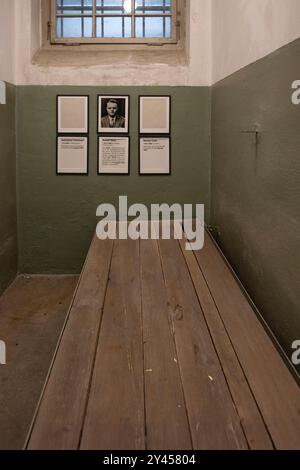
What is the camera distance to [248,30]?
2.23m

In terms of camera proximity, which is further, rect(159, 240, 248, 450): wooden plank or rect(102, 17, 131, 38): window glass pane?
rect(102, 17, 131, 38): window glass pane

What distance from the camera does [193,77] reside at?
3.27 metres

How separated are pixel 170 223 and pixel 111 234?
54 cm

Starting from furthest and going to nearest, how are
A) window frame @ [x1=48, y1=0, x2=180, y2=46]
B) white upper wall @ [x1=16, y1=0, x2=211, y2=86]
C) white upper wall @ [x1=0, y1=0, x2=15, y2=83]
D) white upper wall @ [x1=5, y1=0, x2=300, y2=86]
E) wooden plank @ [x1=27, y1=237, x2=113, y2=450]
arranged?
window frame @ [x1=48, y1=0, x2=180, y2=46] < white upper wall @ [x1=16, y1=0, x2=211, y2=86] < white upper wall @ [x1=5, y1=0, x2=300, y2=86] < white upper wall @ [x1=0, y1=0, x2=15, y2=83] < wooden plank @ [x1=27, y1=237, x2=113, y2=450]

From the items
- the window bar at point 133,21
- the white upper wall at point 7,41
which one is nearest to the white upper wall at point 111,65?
the white upper wall at point 7,41

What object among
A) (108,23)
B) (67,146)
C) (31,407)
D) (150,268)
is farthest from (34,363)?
(108,23)

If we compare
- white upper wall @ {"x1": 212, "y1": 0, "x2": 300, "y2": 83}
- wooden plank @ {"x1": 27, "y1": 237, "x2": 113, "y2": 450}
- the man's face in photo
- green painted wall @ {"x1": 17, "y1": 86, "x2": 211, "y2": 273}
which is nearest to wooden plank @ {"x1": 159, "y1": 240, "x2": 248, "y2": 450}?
wooden plank @ {"x1": 27, "y1": 237, "x2": 113, "y2": 450}

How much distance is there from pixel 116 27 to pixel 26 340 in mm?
2745

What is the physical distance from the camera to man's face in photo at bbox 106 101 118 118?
3277mm

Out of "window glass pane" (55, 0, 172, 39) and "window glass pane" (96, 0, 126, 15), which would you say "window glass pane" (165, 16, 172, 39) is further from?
"window glass pane" (96, 0, 126, 15)

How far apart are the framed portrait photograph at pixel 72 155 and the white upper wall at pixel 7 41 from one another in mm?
620

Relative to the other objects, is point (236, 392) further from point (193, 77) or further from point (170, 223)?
point (193, 77)

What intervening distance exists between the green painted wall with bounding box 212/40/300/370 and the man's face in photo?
96 centimetres

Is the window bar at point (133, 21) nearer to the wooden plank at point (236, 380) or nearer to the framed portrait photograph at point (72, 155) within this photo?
the framed portrait photograph at point (72, 155)
